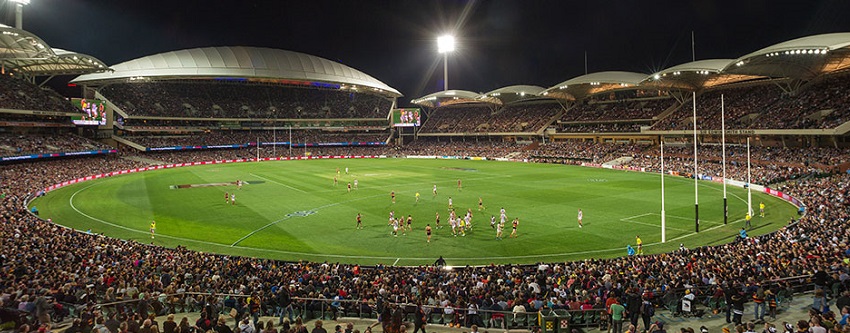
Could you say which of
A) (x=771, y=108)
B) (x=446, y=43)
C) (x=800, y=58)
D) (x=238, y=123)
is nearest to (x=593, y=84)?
(x=771, y=108)

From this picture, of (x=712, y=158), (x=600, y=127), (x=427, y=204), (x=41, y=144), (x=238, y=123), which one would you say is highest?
(x=238, y=123)

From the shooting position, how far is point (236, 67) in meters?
103

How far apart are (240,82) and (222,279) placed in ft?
347

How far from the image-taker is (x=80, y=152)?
6919 centimetres

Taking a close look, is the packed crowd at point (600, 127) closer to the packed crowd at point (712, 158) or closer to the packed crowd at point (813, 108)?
the packed crowd at point (712, 158)

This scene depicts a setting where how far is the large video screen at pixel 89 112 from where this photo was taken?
245 ft

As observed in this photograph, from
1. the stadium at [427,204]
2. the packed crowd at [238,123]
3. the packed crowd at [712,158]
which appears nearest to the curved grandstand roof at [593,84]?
the stadium at [427,204]

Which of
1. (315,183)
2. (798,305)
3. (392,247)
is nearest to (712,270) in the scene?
(798,305)

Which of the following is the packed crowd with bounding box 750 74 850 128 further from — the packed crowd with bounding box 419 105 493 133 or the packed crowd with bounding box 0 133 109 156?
the packed crowd with bounding box 0 133 109 156

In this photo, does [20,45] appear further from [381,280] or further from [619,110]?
[619,110]

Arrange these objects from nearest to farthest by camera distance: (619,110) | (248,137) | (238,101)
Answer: (619,110)
(248,137)
(238,101)

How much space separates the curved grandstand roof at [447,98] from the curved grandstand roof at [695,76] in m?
41.6

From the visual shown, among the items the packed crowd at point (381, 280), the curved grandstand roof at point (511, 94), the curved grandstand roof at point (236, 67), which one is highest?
the curved grandstand roof at point (236, 67)

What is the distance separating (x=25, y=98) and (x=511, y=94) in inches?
3303
